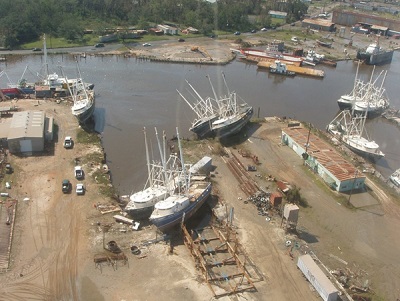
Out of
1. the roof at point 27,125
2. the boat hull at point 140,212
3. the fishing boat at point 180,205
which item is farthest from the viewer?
the roof at point 27,125

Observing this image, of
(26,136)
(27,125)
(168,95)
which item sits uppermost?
(27,125)

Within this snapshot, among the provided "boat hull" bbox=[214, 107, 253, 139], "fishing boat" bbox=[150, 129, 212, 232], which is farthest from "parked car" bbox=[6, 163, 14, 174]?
"boat hull" bbox=[214, 107, 253, 139]

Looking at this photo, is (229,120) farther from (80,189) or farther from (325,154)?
(80,189)

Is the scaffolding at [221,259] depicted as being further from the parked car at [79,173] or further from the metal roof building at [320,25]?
the metal roof building at [320,25]

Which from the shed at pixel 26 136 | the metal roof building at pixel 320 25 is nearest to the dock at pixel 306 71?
the metal roof building at pixel 320 25

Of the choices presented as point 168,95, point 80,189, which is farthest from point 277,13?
point 80,189

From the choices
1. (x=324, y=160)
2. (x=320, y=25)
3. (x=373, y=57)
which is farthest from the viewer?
(x=320, y=25)
